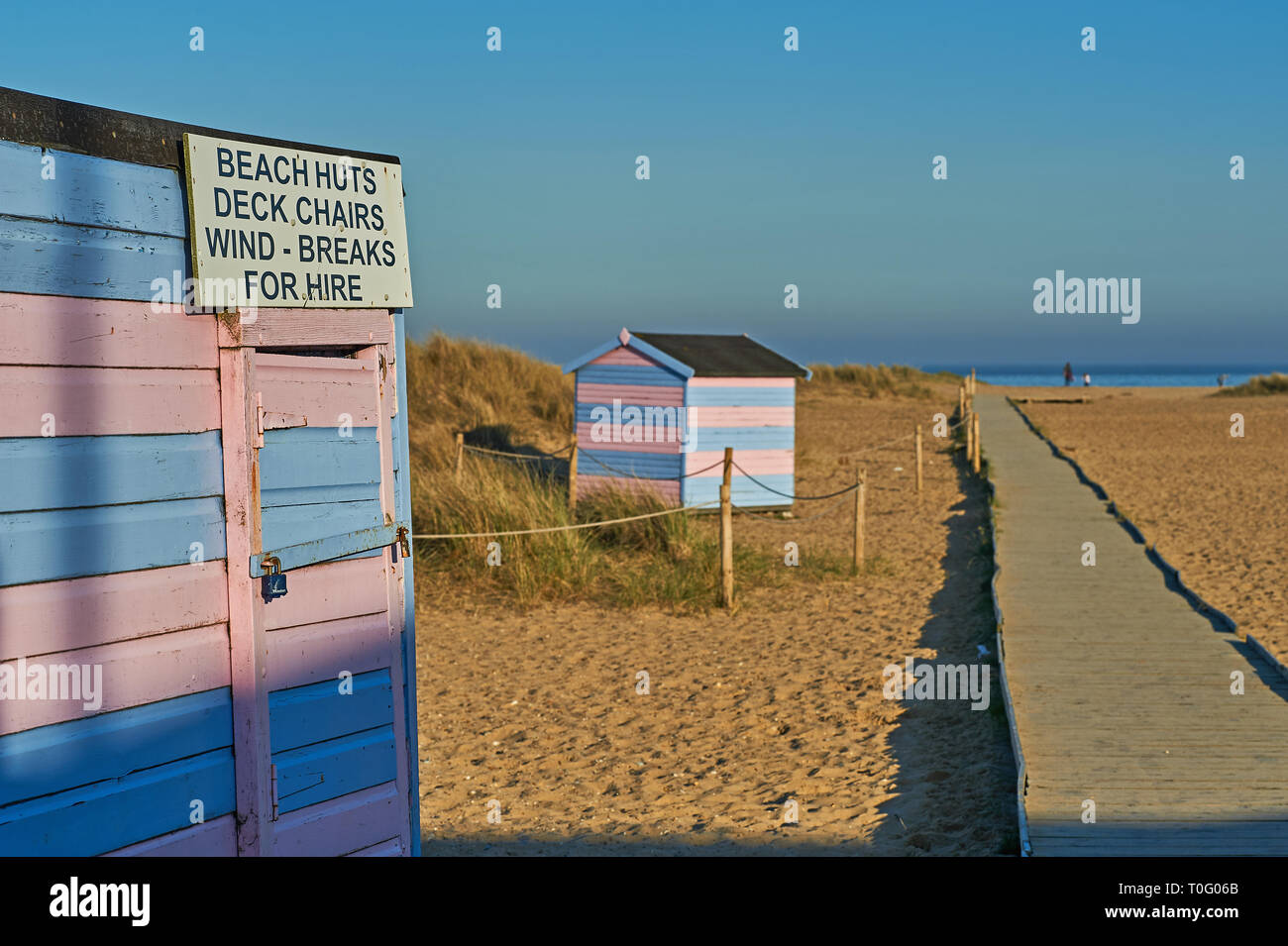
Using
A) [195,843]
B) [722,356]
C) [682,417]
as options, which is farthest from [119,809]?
[722,356]

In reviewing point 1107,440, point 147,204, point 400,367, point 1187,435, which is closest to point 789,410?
point 400,367

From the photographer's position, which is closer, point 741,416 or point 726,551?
point 726,551

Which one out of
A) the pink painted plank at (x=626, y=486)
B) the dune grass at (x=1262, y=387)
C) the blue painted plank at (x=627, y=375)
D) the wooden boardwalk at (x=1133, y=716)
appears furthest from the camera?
the dune grass at (x=1262, y=387)

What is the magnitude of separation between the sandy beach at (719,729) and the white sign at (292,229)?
3163 mm

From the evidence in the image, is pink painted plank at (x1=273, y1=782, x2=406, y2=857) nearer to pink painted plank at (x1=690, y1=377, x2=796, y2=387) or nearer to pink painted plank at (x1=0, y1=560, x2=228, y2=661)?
pink painted plank at (x1=0, y1=560, x2=228, y2=661)

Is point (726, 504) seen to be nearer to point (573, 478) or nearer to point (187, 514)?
point (573, 478)

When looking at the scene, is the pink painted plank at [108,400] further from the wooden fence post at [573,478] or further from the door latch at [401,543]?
the wooden fence post at [573,478]

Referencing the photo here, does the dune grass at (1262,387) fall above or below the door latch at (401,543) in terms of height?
above

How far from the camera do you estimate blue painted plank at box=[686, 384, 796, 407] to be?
1557cm

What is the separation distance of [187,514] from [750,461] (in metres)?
13.1

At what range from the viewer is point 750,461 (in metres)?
16.2

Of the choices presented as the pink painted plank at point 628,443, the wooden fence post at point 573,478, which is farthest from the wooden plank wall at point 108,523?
the pink painted plank at point 628,443

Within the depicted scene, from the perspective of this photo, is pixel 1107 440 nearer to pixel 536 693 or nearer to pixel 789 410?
pixel 789 410

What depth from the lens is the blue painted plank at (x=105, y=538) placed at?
119 inches
